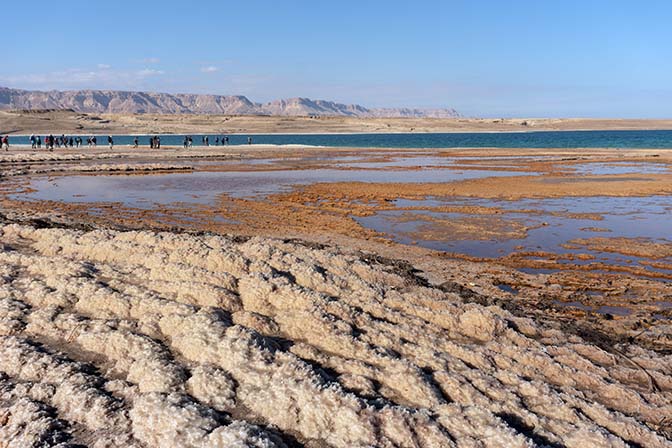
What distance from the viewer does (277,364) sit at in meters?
5.12

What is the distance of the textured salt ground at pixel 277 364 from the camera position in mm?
4273

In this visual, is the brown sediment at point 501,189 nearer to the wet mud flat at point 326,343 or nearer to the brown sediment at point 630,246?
the brown sediment at point 630,246

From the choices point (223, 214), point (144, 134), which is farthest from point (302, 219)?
point (144, 134)

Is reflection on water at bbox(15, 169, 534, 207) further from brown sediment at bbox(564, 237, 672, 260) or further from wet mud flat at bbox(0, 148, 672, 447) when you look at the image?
brown sediment at bbox(564, 237, 672, 260)

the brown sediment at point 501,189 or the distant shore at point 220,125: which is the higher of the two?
the distant shore at point 220,125

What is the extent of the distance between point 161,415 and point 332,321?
8.39 ft

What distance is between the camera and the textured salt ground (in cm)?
427

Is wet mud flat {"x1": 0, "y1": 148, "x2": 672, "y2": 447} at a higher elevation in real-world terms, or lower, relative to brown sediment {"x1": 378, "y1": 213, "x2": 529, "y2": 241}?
higher

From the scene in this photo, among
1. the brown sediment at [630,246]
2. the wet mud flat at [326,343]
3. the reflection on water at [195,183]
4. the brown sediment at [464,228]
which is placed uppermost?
the wet mud flat at [326,343]

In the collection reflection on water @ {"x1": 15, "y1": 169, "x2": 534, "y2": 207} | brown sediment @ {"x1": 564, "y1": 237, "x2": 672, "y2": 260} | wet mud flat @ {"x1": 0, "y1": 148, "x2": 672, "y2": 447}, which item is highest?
wet mud flat @ {"x1": 0, "y1": 148, "x2": 672, "y2": 447}

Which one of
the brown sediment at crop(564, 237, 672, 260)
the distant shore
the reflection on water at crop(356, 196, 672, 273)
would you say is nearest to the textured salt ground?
the reflection on water at crop(356, 196, 672, 273)

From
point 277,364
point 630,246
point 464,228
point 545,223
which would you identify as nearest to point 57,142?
point 464,228

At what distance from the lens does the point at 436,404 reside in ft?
15.9

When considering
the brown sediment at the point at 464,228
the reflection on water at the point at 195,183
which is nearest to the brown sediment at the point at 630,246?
the brown sediment at the point at 464,228
